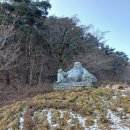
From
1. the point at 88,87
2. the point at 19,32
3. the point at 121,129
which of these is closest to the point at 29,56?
the point at 19,32

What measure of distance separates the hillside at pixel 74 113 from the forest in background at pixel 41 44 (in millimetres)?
9465

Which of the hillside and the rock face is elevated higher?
the rock face

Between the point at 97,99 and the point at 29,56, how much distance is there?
1221 centimetres

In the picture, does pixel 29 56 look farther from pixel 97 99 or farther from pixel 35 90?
pixel 97 99

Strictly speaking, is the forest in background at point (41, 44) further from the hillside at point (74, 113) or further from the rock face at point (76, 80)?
the hillside at point (74, 113)

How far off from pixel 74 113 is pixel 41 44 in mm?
14164

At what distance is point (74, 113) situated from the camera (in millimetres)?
9641

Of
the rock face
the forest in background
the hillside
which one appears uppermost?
the forest in background

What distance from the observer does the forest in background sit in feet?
70.0

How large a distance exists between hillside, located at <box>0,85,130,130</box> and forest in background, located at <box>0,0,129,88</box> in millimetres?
9465

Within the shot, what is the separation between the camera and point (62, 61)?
23.3 metres

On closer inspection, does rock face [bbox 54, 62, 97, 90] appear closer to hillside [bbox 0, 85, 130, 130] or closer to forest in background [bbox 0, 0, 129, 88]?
hillside [bbox 0, 85, 130, 130]

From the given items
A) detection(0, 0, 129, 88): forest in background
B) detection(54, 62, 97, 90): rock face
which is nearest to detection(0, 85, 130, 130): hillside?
detection(54, 62, 97, 90): rock face

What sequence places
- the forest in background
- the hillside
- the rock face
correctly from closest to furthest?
the hillside < the rock face < the forest in background
